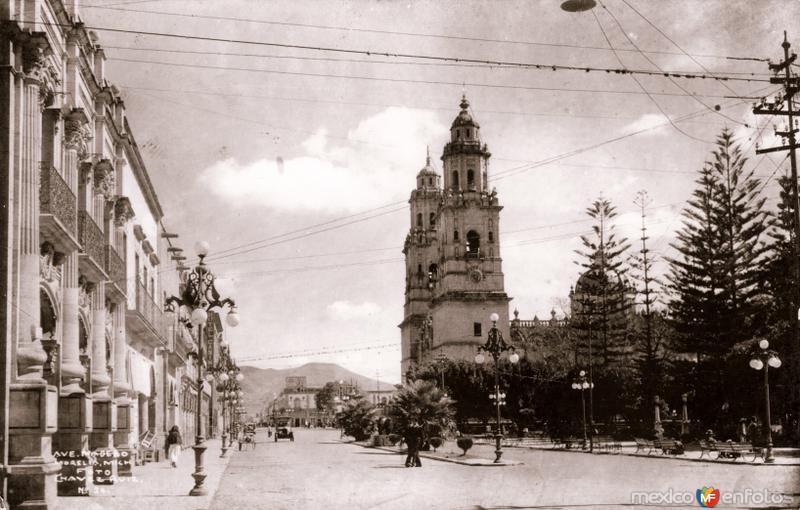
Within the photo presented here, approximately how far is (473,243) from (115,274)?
55.4 metres

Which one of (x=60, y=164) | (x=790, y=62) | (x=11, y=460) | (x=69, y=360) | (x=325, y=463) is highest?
(x=790, y=62)

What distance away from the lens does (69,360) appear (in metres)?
15.4

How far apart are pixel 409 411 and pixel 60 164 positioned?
17494 mm

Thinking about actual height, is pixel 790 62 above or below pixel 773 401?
above

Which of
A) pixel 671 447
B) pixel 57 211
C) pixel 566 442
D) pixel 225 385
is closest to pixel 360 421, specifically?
pixel 225 385

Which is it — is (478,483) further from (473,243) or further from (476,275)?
(473,243)

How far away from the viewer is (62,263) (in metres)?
15.3

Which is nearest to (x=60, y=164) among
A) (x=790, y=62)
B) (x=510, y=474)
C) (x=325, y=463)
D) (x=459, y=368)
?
(x=510, y=474)

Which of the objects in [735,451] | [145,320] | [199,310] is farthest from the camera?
[735,451]

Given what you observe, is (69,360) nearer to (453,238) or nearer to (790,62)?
(790,62)

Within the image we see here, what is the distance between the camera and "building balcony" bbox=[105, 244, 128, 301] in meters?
19.2

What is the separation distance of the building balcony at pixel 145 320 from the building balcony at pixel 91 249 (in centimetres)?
474

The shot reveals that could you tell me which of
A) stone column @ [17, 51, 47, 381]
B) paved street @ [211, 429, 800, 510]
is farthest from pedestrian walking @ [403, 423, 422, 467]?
stone column @ [17, 51, 47, 381]

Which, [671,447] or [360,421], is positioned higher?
[671,447]
